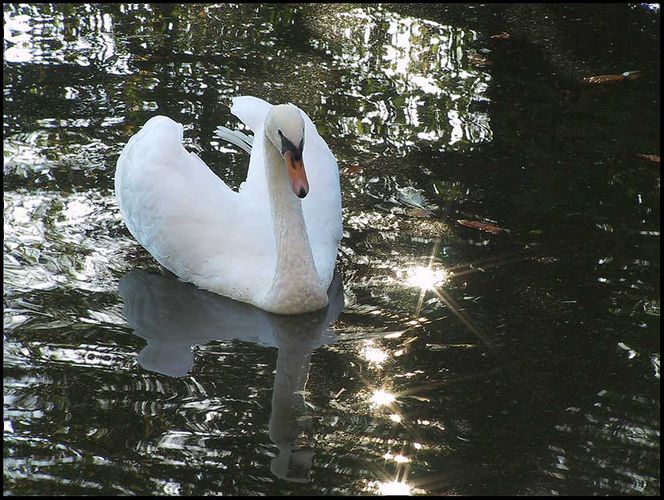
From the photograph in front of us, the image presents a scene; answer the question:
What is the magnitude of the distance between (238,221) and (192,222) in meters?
0.27

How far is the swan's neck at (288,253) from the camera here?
20.6 ft

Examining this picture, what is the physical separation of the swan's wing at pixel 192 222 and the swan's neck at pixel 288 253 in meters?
0.20

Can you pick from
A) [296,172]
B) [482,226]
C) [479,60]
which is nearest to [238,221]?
[296,172]

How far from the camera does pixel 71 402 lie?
5.32 meters

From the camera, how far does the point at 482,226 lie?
738 centimetres

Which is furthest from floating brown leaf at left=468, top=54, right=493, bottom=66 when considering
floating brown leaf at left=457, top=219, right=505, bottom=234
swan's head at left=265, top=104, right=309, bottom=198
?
swan's head at left=265, top=104, right=309, bottom=198

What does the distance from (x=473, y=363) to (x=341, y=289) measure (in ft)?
3.76

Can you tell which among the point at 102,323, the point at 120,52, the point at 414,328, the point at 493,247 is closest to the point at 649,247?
the point at 493,247

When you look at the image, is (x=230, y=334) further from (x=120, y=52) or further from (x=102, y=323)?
(x=120, y=52)

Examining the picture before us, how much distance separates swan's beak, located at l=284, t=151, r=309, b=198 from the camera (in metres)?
5.83

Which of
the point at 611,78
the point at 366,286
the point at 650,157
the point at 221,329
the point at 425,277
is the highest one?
the point at 611,78

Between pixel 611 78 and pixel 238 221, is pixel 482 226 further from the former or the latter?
pixel 611 78

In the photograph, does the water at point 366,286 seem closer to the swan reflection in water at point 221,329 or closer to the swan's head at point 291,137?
the swan reflection in water at point 221,329

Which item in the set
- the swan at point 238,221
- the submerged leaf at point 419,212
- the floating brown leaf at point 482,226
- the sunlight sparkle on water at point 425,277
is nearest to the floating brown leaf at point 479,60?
the submerged leaf at point 419,212
